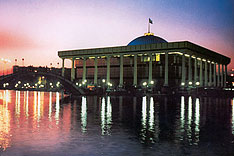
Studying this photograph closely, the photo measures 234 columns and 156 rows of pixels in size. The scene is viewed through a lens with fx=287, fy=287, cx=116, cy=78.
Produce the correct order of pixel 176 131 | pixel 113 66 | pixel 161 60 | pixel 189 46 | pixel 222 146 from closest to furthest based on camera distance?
pixel 222 146 < pixel 176 131 < pixel 189 46 < pixel 161 60 < pixel 113 66

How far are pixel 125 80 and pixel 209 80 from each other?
135 feet

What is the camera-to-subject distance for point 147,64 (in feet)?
394

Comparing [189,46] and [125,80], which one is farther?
[125,80]

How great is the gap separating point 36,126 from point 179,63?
4082 inches

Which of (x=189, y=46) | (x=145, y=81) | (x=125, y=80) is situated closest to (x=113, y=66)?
(x=125, y=80)

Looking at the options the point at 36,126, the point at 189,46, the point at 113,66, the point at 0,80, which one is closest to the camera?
the point at 36,126

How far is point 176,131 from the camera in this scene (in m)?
17.8

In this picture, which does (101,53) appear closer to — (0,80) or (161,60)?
(161,60)

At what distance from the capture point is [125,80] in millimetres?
124312

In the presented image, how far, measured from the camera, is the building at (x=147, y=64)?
105 m

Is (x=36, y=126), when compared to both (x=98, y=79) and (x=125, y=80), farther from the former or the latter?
(x=98, y=79)

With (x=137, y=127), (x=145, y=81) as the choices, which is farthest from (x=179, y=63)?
(x=137, y=127)

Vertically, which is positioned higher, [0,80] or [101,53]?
[101,53]

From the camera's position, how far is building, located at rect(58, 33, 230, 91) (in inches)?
4151
